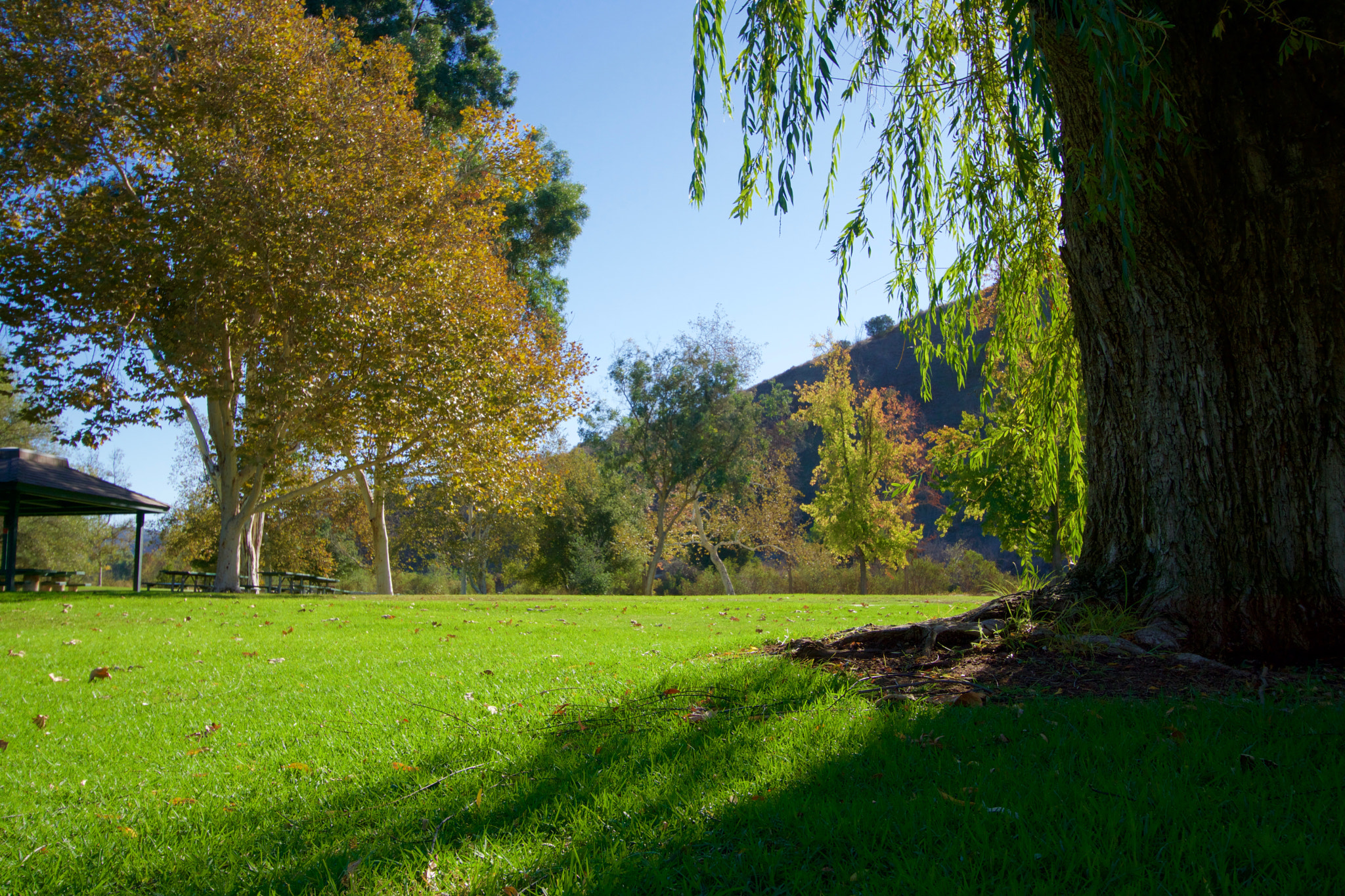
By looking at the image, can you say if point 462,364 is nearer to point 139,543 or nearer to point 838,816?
point 139,543

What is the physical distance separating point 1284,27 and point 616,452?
3302 cm

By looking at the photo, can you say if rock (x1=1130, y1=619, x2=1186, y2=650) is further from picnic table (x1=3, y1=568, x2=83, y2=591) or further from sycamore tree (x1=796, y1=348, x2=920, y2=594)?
sycamore tree (x1=796, y1=348, x2=920, y2=594)

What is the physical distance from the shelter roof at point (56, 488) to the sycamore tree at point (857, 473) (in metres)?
22.9

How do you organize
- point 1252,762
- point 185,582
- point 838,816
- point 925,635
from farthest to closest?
point 185,582 < point 925,635 < point 1252,762 < point 838,816

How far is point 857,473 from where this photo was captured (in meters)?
31.3

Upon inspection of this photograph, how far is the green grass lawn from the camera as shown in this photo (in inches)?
89.0

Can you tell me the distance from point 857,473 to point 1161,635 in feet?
90.1

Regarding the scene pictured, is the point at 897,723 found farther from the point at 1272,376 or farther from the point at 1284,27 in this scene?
the point at 1284,27

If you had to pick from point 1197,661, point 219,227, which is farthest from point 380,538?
point 1197,661

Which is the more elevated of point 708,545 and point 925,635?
point 708,545

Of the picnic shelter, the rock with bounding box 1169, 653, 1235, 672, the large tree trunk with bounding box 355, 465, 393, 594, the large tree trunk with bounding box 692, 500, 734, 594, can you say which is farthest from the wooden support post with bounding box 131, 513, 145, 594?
the rock with bounding box 1169, 653, 1235, 672

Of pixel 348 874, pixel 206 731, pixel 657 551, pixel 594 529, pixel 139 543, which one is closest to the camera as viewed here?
pixel 348 874

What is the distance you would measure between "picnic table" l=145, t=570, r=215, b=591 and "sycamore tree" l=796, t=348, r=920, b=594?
21.8 metres

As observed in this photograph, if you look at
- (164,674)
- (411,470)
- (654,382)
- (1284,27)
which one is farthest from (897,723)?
(654,382)
